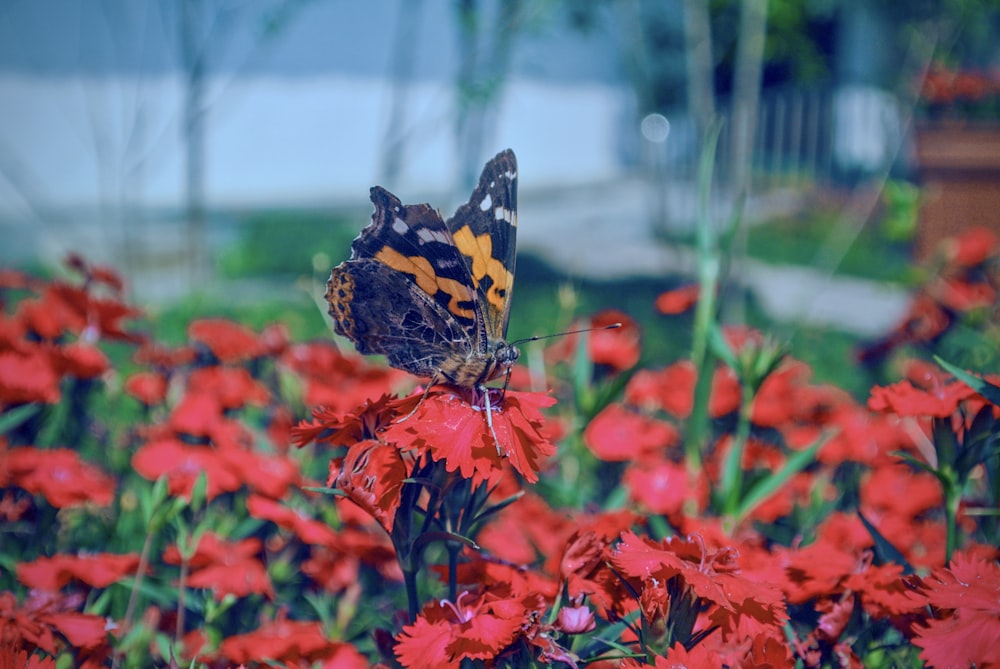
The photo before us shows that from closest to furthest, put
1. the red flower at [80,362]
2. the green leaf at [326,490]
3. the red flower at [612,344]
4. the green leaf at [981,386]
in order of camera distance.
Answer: the green leaf at [326,490]
the green leaf at [981,386]
the red flower at [80,362]
the red flower at [612,344]

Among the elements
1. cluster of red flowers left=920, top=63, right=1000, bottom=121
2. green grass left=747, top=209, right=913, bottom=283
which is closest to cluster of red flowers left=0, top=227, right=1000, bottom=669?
cluster of red flowers left=920, top=63, right=1000, bottom=121

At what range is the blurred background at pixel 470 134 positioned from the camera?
14.7 ft

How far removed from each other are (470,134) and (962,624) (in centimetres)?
518

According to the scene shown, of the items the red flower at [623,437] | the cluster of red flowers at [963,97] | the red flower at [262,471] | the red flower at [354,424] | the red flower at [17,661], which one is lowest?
the red flower at [623,437]

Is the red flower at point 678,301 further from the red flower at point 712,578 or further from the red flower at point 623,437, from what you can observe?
the red flower at point 712,578

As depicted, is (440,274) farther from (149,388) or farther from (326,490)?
(149,388)

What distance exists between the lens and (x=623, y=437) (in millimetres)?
1593

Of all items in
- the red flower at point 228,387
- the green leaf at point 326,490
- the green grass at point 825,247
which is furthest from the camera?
the green grass at point 825,247

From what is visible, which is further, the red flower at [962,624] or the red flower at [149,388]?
the red flower at [149,388]

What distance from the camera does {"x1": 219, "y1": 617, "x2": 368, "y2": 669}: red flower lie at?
964mm

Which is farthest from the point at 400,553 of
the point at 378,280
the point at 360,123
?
the point at 360,123

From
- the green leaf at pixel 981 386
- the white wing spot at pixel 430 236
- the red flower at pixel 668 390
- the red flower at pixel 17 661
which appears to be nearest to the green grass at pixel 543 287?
the red flower at pixel 668 390

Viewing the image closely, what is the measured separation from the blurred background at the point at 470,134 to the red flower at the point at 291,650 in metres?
2.08

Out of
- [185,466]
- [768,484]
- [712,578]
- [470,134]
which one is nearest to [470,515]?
[712,578]
